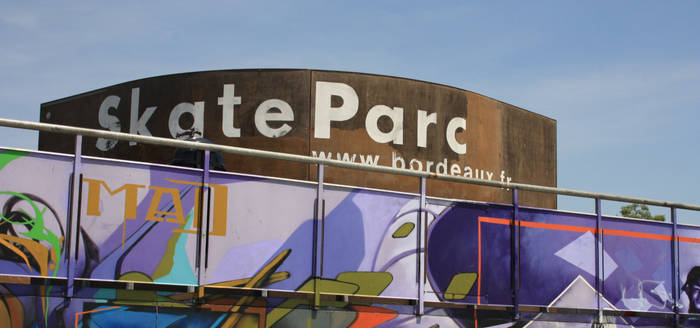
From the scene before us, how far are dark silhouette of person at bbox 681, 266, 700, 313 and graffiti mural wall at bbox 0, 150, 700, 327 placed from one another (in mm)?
1166

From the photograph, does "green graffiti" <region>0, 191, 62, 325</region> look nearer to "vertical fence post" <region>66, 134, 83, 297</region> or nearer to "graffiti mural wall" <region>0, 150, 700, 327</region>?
"graffiti mural wall" <region>0, 150, 700, 327</region>

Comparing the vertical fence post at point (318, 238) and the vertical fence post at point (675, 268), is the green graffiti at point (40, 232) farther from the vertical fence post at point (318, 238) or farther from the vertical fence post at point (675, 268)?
the vertical fence post at point (675, 268)

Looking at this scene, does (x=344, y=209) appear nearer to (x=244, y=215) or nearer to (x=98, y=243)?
(x=244, y=215)

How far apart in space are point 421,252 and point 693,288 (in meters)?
6.41

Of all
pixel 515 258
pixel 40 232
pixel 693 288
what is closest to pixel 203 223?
pixel 40 232

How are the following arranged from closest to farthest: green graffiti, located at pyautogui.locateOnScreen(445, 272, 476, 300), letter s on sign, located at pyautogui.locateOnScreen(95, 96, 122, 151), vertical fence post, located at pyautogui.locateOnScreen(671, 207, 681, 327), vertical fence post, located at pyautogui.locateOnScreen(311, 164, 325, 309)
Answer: vertical fence post, located at pyautogui.locateOnScreen(311, 164, 325, 309), green graffiti, located at pyautogui.locateOnScreen(445, 272, 476, 300), vertical fence post, located at pyautogui.locateOnScreen(671, 207, 681, 327), letter s on sign, located at pyautogui.locateOnScreen(95, 96, 122, 151)

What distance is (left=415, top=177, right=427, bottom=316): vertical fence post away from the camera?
37.1 feet

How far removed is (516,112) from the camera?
996 inches

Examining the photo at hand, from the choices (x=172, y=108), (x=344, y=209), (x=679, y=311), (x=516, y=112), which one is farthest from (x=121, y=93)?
(x=679, y=311)

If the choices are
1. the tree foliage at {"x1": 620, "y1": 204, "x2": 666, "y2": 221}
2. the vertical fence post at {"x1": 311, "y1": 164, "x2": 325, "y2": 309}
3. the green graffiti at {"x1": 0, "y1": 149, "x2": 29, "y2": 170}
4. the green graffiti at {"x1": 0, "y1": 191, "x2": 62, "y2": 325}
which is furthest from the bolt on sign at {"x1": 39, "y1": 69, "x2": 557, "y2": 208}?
the tree foliage at {"x1": 620, "y1": 204, "x2": 666, "y2": 221}

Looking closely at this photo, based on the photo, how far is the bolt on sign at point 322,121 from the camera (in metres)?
21.4

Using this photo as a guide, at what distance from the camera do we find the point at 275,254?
10273 millimetres

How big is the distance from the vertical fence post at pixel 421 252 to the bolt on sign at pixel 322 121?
30.0 feet

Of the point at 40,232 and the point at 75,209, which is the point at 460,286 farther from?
the point at 40,232
